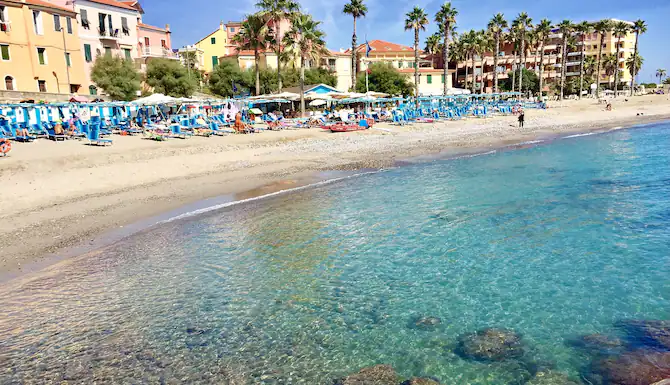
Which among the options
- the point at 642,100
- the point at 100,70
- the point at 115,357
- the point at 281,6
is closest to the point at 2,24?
the point at 100,70

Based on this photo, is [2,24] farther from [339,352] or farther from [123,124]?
[339,352]

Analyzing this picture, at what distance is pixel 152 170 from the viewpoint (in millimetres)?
16547

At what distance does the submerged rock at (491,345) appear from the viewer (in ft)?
18.2

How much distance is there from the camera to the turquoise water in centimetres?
548

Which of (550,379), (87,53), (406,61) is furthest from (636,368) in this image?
(406,61)

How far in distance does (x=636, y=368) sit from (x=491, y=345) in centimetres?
148

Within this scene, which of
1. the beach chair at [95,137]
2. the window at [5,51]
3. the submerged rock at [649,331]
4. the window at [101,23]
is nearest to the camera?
the submerged rock at [649,331]

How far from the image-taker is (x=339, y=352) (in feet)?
18.7

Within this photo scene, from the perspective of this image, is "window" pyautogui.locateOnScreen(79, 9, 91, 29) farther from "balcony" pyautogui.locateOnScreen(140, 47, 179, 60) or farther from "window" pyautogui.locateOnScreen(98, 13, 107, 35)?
"balcony" pyautogui.locateOnScreen(140, 47, 179, 60)

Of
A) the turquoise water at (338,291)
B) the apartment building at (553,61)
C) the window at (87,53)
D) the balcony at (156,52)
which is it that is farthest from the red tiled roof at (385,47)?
the turquoise water at (338,291)

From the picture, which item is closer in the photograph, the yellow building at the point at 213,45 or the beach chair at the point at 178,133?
the beach chair at the point at 178,133

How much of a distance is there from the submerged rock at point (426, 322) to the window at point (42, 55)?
117ft

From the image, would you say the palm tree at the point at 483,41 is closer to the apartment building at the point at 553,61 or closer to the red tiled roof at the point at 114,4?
the apartment building at the point at 553,61

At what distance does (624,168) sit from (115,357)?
19.4 m
